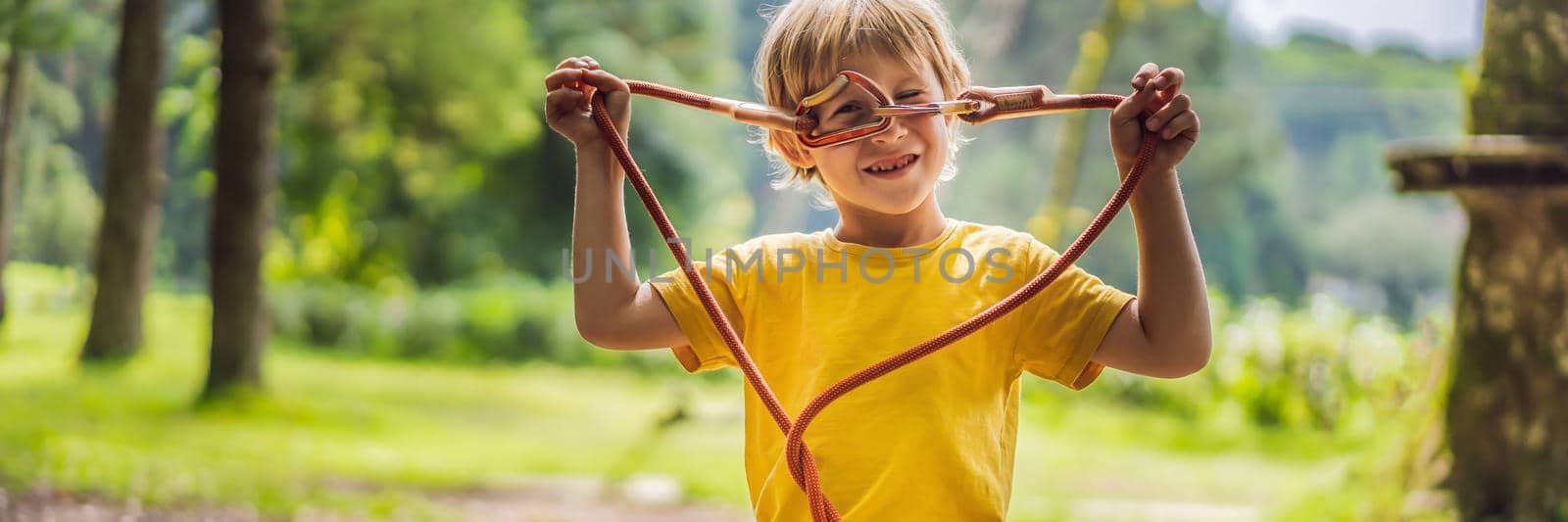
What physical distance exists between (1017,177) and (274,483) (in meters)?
3.62

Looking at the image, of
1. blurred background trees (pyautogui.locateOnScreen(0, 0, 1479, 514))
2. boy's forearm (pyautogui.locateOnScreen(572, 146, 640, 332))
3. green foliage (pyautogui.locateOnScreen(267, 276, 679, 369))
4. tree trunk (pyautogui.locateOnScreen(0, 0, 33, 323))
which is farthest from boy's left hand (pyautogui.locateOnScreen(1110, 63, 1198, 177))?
green foliage (pyautogui.locateOnScreen(267, 276, 679, 369))

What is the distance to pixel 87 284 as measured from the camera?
16.4 feet

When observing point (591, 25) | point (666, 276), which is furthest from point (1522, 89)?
point (591, 25)

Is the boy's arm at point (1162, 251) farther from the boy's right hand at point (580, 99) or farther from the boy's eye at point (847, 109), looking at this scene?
the boy's right hand at point (580, 99)

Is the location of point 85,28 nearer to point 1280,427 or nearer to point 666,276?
point 666,276

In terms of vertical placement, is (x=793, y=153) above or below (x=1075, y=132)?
below

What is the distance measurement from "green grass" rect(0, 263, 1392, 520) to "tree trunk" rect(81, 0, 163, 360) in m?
0.13

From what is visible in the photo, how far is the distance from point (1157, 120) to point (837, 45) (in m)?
0.24

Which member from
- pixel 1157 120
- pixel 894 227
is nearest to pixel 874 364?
pixel 894 227

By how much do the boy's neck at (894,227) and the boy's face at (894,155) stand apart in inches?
Result: 1.4

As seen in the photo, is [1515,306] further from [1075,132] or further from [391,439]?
[391,439]

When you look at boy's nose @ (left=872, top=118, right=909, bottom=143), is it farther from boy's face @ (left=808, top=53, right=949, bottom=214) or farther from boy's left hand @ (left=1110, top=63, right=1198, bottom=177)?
boy's left hand @ (left=1110, top=63, right=1198, bottom=177)

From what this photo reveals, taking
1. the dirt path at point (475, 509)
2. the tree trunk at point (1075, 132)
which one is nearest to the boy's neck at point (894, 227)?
the dirt path at point (475, 509)

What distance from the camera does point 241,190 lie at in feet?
15.0
